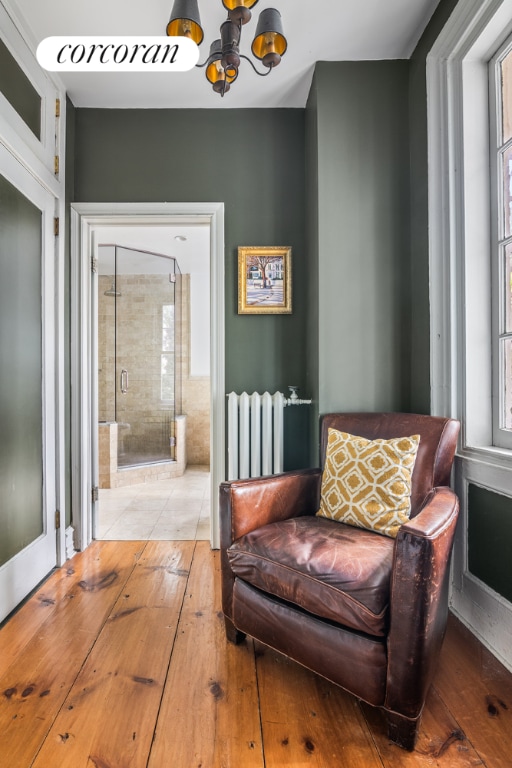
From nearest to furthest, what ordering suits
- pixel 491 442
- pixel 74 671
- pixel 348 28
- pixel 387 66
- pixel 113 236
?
pixel 74 671
pixel 491 442
pixel 348 28
pixel 387 66
pixel 113 236

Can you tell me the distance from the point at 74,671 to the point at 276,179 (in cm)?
260

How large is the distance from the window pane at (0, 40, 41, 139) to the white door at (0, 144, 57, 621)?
259 mm

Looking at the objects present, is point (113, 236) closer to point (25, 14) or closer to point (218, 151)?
point (218, 151)

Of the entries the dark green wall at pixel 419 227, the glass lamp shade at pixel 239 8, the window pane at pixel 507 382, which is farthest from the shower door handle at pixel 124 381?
the window pane at pixel 507 382

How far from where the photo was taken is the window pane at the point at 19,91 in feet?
5.71

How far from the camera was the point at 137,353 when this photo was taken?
14.9ft

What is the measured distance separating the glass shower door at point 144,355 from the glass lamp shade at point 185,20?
327 centimetres

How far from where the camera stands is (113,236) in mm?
4137

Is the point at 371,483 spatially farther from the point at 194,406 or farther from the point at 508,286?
the point at 194,406

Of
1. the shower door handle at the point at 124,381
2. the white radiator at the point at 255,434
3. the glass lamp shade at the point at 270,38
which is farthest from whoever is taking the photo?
the shower door handle at the point at 124,381

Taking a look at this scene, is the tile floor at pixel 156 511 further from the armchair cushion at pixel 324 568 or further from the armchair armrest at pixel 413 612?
the armchair armrest at pixel 413 612

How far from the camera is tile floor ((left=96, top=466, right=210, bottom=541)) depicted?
8.77 ft

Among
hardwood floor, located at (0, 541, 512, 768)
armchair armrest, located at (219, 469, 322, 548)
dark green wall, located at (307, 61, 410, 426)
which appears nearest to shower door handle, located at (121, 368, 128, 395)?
hardwood floor, located at (0, 541, 512, 768)

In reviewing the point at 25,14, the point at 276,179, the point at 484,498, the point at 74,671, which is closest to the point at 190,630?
the point at 74,671
